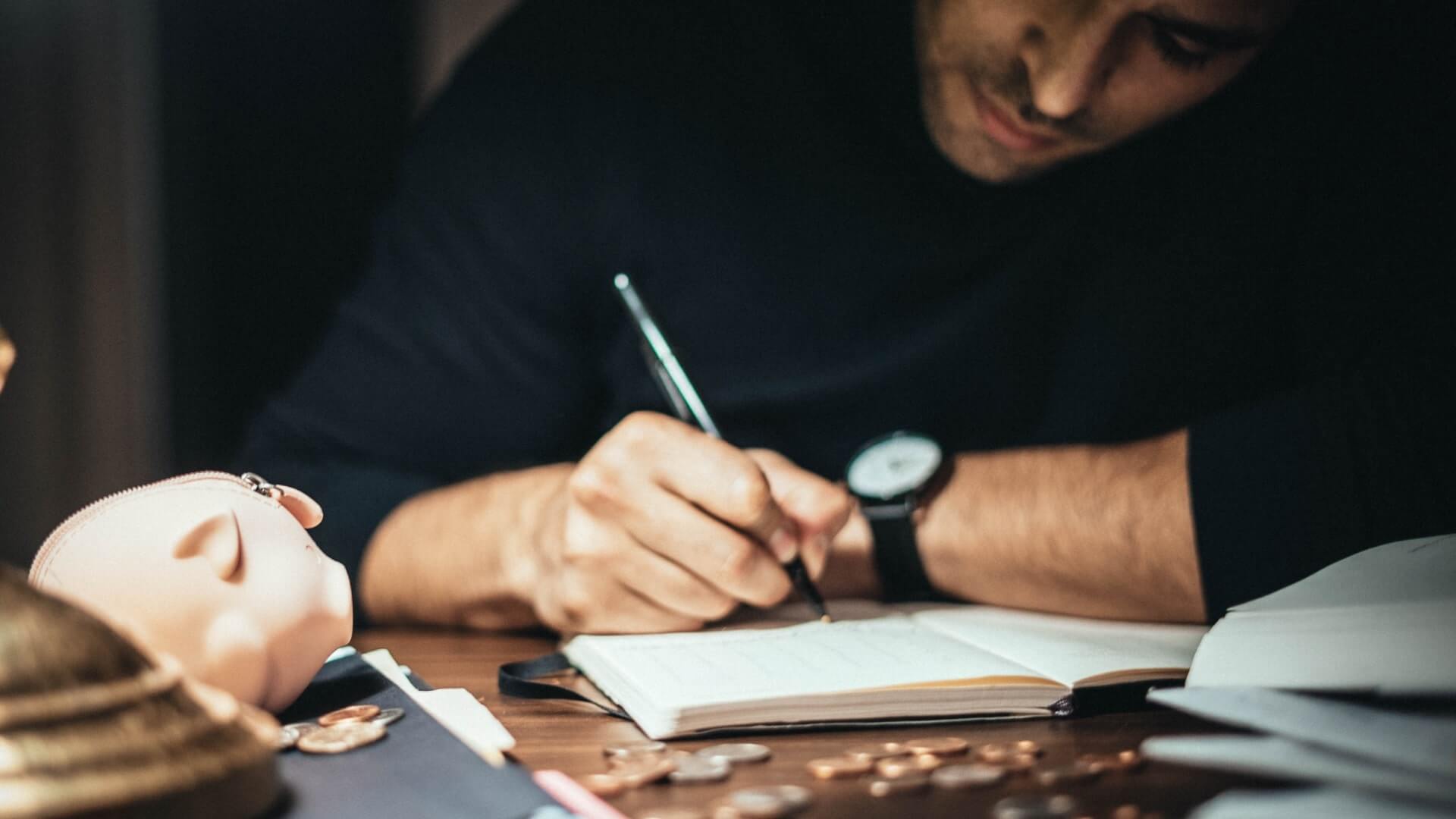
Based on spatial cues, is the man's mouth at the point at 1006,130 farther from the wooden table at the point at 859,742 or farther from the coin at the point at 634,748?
the coin at the point at 634,748

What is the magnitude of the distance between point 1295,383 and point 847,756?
1.09 metres

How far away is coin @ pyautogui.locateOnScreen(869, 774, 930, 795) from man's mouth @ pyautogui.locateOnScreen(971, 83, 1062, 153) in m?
0.93

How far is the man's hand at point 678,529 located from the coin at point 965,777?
342mm

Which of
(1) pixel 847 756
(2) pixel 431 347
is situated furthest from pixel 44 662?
(2) pixel 431 347

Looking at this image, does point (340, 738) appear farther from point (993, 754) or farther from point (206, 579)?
point (993, 754)

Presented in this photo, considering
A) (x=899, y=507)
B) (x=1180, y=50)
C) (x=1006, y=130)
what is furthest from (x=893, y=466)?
(x=1180, y=50)

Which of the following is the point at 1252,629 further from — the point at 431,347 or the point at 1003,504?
the point at 431,347

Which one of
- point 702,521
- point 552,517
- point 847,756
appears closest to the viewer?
point 847,756

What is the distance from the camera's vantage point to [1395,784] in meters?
0.45

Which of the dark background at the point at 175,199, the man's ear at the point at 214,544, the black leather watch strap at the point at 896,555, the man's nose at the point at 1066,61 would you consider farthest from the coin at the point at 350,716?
the dark background at the point at 175,199

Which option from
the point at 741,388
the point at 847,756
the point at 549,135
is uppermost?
the point at 549,135

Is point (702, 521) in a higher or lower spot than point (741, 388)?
lower

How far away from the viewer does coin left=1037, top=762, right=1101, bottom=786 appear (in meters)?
0.55

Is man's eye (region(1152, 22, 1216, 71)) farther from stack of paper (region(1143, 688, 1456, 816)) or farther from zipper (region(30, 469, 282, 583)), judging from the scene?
zipper (region(30, 469, 282, 583))
